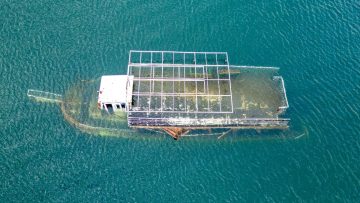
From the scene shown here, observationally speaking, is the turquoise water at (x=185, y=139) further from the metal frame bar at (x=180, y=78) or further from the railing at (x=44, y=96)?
the metal frame bar at (x=180, y=78)

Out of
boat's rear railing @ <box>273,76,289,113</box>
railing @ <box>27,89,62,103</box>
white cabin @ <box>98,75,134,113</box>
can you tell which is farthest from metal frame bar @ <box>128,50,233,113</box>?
railing @ <box>27,89,62,103</box>

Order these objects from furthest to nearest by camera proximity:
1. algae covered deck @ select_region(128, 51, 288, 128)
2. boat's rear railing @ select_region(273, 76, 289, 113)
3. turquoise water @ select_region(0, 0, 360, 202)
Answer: boat's rear railing @ select_region(273, 76, 289, 113), algae covered deck @ select_region(128, 51, 288, 128), turquoise water @ select_region(0, 0, 360, 202)

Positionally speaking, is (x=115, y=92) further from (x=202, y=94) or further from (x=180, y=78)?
(x=202, y=94)

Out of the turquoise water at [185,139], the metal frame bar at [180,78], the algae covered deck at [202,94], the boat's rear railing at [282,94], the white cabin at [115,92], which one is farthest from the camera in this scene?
the boat's rear railing at [282,94]

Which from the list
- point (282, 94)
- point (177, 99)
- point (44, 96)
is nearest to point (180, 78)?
point (177, 99)

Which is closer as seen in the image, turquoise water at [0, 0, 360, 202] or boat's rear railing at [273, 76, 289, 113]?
turquoise water at [0, 0, 360, 202]

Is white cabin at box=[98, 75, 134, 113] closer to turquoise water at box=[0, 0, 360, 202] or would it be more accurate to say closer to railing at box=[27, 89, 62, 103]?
turquoise water at box=[0, 0, 360, 202]

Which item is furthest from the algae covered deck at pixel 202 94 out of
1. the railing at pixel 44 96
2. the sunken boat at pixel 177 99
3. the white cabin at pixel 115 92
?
the railing at pixel 44 96
